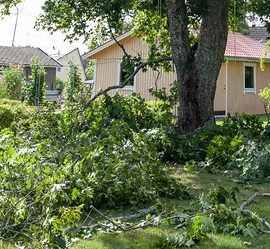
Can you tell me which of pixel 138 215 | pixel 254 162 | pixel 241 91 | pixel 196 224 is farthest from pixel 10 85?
pixel 196 224

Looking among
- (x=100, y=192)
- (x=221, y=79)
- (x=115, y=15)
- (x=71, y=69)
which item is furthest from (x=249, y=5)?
(x=71, y=69)

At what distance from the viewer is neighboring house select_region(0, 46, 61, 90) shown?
42.6 metres

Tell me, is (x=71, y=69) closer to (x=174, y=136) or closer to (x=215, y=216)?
(x=174, y=136)

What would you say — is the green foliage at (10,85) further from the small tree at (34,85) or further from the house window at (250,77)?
the house window at (250,77)

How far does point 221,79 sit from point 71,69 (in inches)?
376

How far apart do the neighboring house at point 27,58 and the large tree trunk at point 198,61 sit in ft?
116

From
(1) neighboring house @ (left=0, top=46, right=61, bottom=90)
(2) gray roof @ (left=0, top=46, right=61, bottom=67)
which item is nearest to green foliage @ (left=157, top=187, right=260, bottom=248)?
(2) gray roof @ (left=0, top=46, right=61, bottom=67)

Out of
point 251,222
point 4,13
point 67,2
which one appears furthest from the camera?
point 4,13

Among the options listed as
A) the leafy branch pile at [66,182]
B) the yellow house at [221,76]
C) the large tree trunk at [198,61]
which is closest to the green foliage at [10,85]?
the yellow house at [221,76]

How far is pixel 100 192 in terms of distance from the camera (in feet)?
13.7

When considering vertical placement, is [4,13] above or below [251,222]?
above

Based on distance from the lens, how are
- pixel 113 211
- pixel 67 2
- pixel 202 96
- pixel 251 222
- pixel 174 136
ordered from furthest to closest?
pixel 67 2 < pixel 202 96 < pixel 174 136 < pixel 113 211 < pixel 251 222

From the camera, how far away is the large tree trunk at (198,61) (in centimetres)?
835

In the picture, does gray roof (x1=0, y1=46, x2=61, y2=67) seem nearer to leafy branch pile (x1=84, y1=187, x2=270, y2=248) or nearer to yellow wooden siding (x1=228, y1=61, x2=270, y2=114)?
yellow wooden siding (x1=228, y1=61, x2=270, y2=114)
